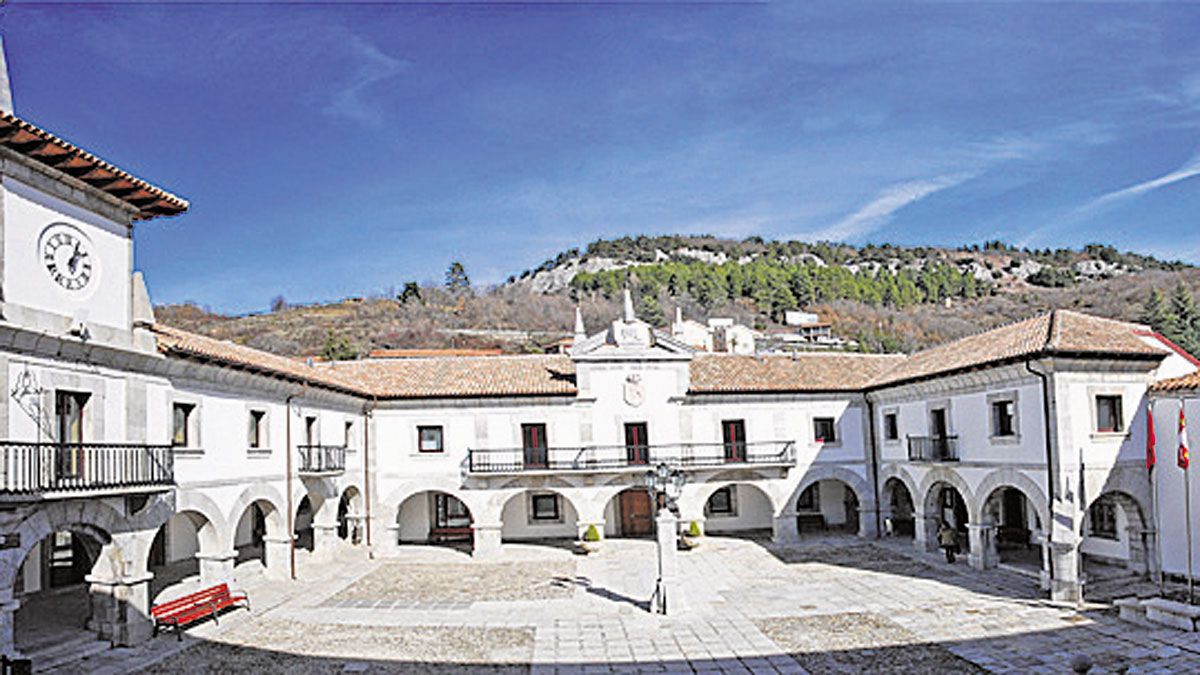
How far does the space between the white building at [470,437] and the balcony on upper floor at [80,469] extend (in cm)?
4

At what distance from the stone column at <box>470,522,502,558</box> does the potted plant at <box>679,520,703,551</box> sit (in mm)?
6159

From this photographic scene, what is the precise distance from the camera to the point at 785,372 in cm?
3045

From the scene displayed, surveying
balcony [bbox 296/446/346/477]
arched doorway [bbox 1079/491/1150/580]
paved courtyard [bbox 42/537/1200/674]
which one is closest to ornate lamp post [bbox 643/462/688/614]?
paved courtyard [bbox 42/537/1200/674]

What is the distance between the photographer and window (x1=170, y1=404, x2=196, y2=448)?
57.3ft

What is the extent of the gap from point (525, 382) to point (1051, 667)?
18.9 meters

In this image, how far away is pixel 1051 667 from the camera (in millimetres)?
13820

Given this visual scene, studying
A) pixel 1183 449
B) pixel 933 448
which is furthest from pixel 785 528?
pixel 1183 449

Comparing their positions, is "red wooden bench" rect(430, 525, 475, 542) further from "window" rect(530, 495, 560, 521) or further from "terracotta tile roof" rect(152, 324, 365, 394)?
"terracotta tile roof" rect(152, 324, 365, 394)

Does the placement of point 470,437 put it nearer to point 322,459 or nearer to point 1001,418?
point 322,459

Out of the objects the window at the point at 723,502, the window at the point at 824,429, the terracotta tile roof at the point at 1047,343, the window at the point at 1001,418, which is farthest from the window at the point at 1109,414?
the window at the point at 723,502

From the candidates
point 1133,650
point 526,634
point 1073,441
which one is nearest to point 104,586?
point 526,634

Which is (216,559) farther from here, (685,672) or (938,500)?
(938,500)

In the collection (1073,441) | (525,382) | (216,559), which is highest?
(525,382)

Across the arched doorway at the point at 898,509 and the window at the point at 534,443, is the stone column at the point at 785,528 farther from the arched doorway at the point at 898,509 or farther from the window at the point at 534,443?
the window at the point at 534,443
